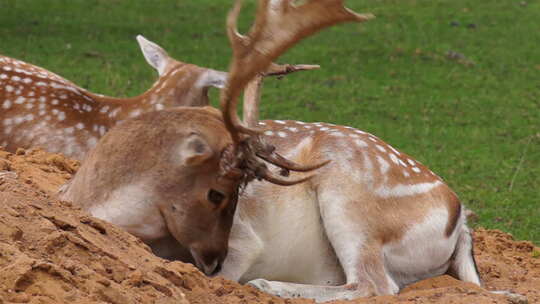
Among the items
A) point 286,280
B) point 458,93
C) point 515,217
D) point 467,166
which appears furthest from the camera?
point 458,93

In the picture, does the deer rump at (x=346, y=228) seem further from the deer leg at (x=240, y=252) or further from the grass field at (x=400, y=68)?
the grass field at (x=400, y=68)

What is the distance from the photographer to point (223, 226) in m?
5.07

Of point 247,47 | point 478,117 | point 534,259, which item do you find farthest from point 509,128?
point 247,47

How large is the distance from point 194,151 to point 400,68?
393 inches

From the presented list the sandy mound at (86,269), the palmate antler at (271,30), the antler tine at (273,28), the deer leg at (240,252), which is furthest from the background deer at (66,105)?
the antler tine at (273,28)

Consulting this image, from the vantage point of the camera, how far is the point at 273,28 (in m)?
4.36

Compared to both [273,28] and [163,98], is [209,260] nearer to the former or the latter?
[273,28]

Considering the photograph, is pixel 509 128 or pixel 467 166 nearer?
pixel 467 166

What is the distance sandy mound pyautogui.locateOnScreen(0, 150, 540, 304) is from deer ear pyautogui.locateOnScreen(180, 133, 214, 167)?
57cm

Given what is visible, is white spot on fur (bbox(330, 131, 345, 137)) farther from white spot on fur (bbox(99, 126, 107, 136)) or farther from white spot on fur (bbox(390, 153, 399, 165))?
white spot on fur (bbox(99, 126, 107, 136))

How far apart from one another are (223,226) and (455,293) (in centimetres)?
115

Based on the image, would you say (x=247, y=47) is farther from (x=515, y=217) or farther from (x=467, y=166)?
(x=467, y=166)

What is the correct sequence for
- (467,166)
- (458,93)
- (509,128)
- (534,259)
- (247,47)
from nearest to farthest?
(247,47) → (534,259) → (467,166) → (509,128) → (458,93)

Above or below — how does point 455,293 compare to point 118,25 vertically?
above
